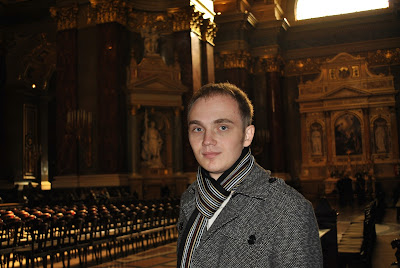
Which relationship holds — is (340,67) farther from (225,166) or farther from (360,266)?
(225,166)

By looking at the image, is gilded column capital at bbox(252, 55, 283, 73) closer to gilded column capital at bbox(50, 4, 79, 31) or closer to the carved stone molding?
the carved stone molding

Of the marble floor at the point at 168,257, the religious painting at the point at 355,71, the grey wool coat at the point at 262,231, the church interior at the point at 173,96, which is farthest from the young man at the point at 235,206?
the religious painting at the point at 355,71

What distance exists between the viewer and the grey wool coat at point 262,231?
1723mm

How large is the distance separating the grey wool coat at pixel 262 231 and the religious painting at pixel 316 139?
28045 mm

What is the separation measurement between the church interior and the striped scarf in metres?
4.43

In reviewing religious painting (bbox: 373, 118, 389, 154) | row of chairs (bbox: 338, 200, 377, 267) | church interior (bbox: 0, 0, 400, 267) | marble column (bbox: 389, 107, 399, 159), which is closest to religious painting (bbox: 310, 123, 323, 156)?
church interior (bbox: 0, 0, 400, 267)

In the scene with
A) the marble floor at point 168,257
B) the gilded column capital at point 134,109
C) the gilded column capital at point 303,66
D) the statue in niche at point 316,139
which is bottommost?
the marble floor at point 168,257

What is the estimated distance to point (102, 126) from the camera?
17844 mm

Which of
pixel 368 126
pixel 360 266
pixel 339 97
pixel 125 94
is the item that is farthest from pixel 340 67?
pixel 360 266

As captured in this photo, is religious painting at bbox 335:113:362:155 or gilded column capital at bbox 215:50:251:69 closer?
gilded column capital at bbox 215:50:251:69

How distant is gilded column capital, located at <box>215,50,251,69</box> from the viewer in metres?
27.3

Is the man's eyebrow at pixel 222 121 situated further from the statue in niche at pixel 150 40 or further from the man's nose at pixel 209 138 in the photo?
the statue in niche at pixel 150 40

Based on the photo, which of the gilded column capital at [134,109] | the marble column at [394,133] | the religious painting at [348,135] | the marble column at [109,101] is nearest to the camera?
the marble column at [109,101]

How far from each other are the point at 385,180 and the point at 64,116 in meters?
18.6
